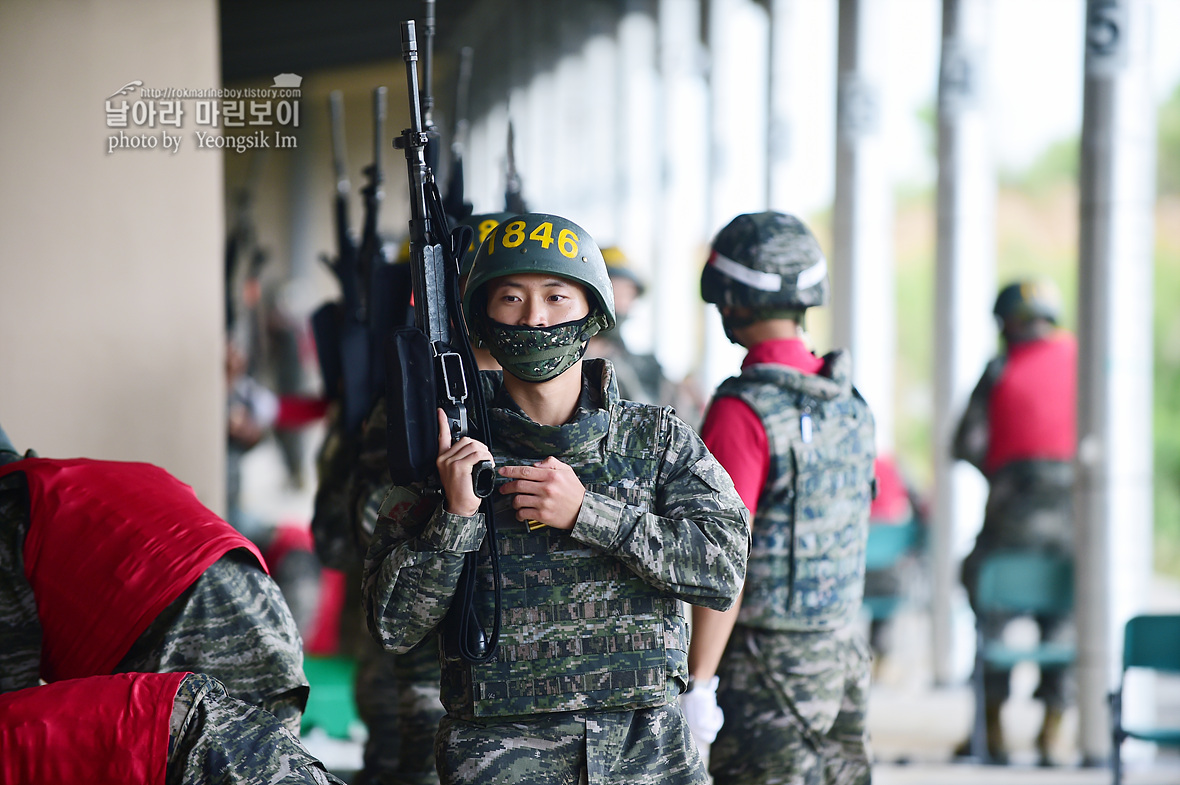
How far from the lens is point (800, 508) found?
2973 mm

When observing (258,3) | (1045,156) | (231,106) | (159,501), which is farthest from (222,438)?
(1045,156)

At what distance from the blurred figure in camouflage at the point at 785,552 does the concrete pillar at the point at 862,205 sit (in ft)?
16.7

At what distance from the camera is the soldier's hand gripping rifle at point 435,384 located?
6.97 feet

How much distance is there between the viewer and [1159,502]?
23047 mm

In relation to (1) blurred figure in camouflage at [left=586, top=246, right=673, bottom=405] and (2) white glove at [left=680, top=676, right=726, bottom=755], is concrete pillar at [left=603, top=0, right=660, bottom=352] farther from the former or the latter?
(2) white glove at [left=680, top=676, right=726, bottom=755]

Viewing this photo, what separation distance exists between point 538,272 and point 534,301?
0.05m

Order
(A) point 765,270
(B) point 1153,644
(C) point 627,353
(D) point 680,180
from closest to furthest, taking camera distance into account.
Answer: (A) point 765,270 → (B) point 1153,644 → (C) point 627,353 → (D) point 680,180

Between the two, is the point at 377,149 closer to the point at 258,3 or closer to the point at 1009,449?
the point at 1009,449

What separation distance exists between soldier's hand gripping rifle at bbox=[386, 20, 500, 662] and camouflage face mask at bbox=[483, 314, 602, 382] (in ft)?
0.21

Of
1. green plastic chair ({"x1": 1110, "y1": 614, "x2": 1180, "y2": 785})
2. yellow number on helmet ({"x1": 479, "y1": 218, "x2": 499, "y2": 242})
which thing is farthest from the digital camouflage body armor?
green plastic chair ({"x1": 1110, "y1": 614, "x2": 1180, "y2": 785})

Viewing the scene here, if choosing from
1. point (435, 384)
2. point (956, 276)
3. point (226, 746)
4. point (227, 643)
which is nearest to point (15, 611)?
point (227, 643)

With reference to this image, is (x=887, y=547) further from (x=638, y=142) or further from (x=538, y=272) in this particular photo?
(x=638, y=142)

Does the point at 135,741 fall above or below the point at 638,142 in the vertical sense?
below

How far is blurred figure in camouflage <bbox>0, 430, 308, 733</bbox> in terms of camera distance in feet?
7.09
